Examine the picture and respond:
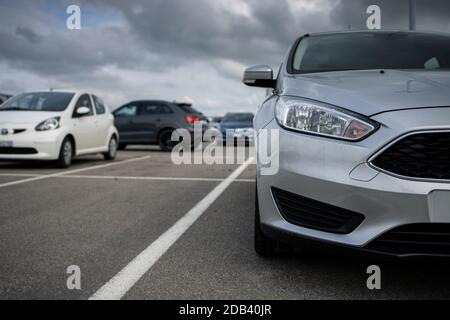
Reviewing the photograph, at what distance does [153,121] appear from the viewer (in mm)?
15164

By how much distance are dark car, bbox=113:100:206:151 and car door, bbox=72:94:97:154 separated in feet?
15.9

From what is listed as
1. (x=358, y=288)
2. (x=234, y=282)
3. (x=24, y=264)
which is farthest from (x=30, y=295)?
(x=358, y=288)

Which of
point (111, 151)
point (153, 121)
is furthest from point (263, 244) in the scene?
point (153, 121)

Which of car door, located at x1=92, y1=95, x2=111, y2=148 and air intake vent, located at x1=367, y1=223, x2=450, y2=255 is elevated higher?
car door, located at x1=92, y1=95, x2=111, y2=148

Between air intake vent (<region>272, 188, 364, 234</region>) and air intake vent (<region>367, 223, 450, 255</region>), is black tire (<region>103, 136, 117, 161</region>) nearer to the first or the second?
air intake vent (<region>272, 188, 364, 234</region>)

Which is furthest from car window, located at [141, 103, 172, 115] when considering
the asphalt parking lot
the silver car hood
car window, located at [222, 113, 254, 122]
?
the silver car hood

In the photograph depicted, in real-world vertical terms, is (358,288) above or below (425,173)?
below

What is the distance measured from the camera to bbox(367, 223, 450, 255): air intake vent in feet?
7.49

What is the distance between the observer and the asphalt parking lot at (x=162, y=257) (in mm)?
2654

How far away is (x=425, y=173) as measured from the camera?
2.28 m

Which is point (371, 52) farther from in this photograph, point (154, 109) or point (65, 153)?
point (154, 109)

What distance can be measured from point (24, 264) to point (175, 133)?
11.8 m

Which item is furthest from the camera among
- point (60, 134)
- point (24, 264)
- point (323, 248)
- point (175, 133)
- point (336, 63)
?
point (175, 133)
